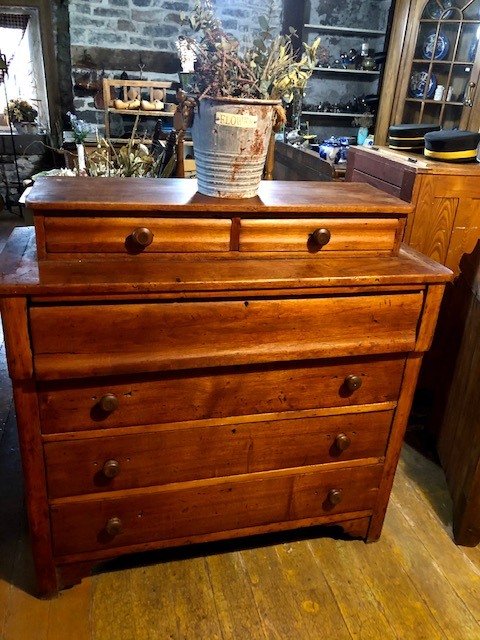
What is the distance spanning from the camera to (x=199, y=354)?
132 centimetres

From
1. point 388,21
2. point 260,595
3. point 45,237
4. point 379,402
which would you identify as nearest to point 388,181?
point 379,402

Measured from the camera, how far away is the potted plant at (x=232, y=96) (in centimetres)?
126

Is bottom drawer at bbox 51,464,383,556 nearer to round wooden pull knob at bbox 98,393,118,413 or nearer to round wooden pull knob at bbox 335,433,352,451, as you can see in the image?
round wooden pull knob at bbox 335,433,352,451

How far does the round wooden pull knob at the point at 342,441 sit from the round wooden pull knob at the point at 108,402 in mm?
669

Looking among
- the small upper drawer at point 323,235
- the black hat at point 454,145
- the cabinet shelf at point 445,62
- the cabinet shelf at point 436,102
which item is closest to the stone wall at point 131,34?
the cabinet shelf at point 445,62

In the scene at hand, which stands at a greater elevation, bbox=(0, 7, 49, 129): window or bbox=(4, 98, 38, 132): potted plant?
bbox=(0, 7, 49, 129): window

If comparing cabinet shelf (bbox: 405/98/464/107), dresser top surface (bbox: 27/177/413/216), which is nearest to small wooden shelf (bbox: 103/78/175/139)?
cabinet shelf (bbox: 405/98/464/107)

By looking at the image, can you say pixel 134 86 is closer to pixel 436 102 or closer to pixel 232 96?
pixel 436 102

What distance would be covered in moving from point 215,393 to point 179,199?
520mm

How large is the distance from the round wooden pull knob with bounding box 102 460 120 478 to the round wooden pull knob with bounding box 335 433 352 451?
2.10ft

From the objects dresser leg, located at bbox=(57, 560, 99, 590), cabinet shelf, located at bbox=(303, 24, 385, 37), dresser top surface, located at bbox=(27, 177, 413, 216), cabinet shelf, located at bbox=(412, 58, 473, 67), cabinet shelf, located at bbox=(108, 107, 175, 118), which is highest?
cabinet shelf, located at bbox=(303, 24, 385, 37)

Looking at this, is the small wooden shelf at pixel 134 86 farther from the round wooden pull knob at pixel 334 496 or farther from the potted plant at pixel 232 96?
the round wooden pull knob at pixel 334 496

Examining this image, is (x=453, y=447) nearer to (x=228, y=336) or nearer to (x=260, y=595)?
(x=260, y=595)

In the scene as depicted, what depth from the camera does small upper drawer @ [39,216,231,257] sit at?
4.10 feet
